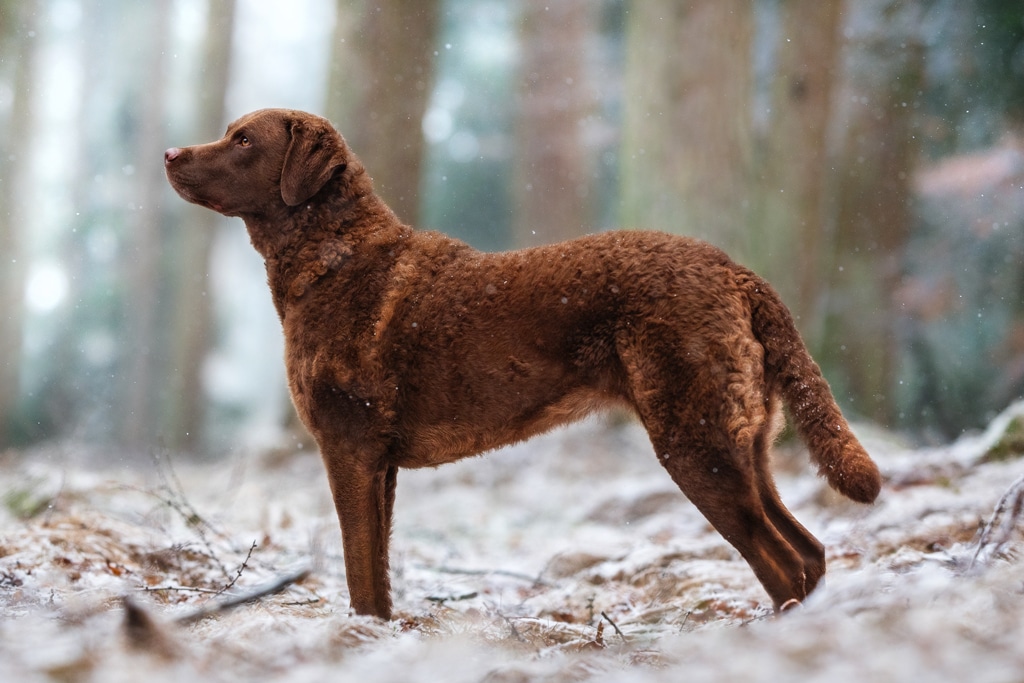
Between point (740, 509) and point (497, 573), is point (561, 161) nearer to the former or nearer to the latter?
point (497, 573)

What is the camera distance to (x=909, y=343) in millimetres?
11836

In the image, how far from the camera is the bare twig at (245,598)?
2909 millimetres

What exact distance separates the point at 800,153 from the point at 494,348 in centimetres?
756

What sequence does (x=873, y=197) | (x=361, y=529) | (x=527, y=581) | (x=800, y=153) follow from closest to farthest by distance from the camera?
(x=361, y=529) < (x=527, y=581) < (x=800, y=153) < (x=873, y=197)

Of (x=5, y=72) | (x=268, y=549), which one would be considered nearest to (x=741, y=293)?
(x=268, y=549)

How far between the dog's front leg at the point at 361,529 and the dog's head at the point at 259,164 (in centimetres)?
116

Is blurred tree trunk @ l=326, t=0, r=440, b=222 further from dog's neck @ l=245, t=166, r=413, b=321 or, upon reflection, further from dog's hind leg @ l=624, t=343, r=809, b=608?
dog's hind leg @ l=624, t=343, r=809, b=608

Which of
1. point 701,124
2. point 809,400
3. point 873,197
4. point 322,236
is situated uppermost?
point 701,124

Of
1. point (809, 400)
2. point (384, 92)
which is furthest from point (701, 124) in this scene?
point (809, 400)

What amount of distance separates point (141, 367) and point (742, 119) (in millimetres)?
13434

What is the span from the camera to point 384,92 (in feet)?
27.7

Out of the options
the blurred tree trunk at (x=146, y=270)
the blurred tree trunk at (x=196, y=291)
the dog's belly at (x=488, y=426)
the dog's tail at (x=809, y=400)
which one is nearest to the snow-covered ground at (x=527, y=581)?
the dog's tail at (x=809, y=400)

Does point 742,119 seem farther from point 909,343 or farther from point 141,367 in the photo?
point 141,367

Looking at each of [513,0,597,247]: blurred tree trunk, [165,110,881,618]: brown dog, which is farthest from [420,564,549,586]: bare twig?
[513,0,597,247]: blurred tree trunk
